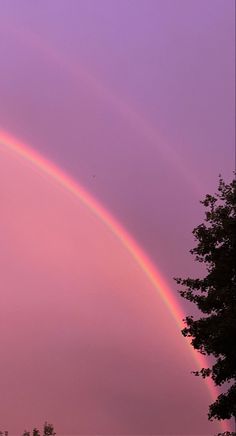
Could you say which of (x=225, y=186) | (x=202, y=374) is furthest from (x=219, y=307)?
(x=225, y=186)

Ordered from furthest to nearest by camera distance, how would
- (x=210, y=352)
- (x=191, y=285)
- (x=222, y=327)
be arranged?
(x=191, y=285)
(x=210, y=352)
(x=222, y=327)

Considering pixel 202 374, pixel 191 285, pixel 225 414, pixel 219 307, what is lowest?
pixel 225 414

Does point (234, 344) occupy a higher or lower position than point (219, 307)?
lower

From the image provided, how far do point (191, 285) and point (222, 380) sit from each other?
394cm

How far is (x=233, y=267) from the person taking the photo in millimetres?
25062

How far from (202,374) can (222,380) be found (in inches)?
32.0

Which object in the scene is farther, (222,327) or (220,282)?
(220,282)

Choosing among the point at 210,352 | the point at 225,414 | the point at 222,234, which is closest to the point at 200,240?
the point at 222,234

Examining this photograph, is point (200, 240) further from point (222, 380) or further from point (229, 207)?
point (222, 380)

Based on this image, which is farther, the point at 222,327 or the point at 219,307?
the point at 219,307

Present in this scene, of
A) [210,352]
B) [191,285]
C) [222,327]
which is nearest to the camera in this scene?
[222,327]

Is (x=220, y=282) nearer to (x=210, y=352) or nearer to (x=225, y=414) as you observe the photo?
(x=210, y=352)

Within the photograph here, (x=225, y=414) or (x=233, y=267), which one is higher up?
(x=233, y=267)

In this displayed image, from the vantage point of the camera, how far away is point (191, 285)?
86.9 ft
